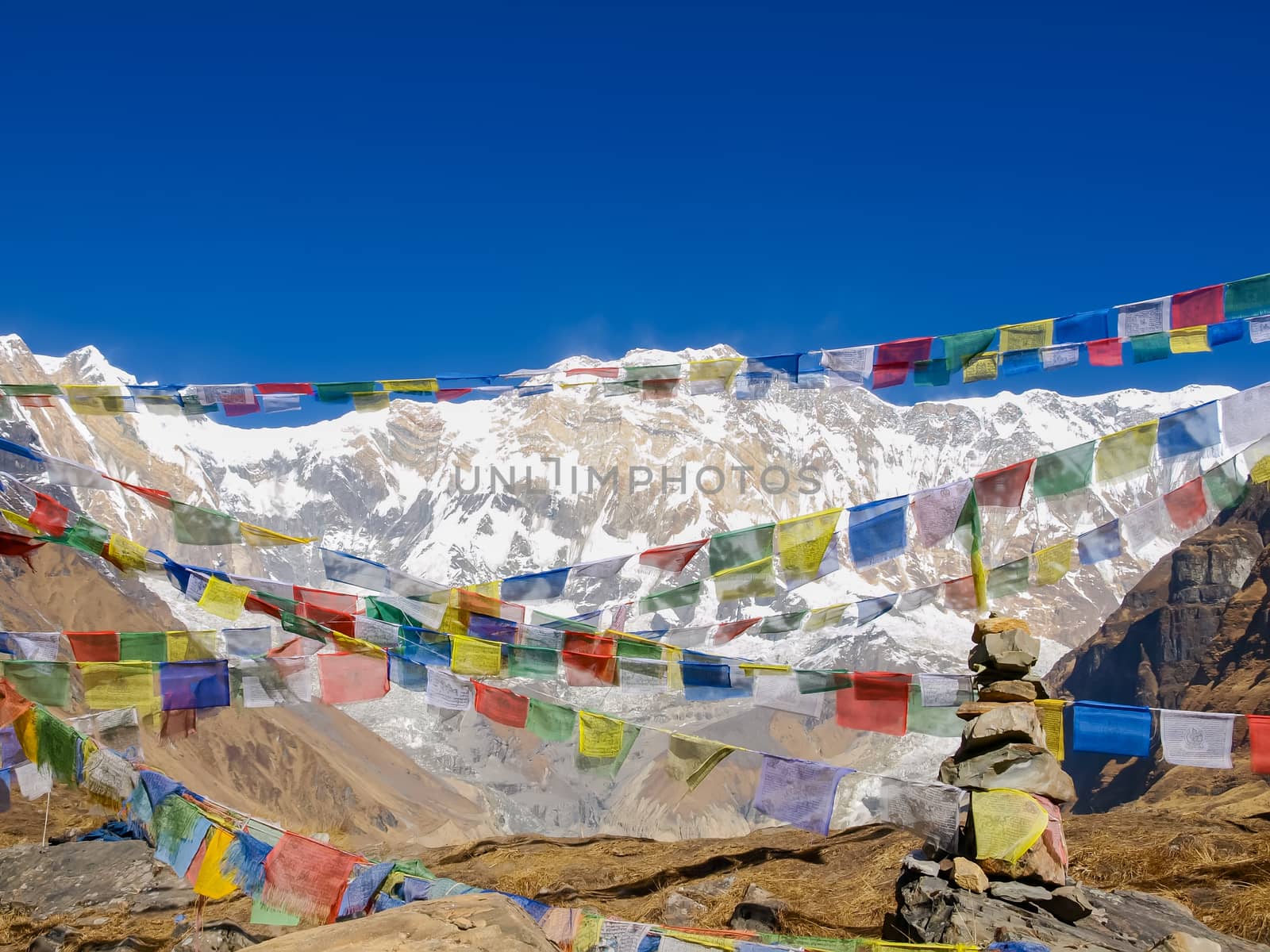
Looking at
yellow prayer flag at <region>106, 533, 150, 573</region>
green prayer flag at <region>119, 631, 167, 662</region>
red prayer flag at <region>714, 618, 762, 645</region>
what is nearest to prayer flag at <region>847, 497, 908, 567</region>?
red prayer flag at <region>714, 618, 762, 645</region>

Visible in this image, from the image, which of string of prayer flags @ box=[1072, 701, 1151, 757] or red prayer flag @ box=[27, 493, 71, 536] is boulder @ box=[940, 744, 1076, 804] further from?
red prayer flag @ box=[27, 493, 71, 536]

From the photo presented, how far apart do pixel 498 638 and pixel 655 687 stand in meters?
1.79

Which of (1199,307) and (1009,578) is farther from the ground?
(1199,307)

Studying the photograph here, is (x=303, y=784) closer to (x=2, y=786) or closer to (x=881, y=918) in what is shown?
(x=2, y=786)

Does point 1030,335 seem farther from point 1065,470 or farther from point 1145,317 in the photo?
point 1065,470

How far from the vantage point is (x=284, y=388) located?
1113cm

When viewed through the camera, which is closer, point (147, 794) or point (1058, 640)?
point (147, 794)

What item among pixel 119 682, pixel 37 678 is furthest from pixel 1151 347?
pixel 37 678

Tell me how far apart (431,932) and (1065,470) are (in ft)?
21.4

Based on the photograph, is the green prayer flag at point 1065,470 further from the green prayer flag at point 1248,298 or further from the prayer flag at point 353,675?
the prayer flag at point 353,675

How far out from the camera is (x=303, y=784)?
5909 cm

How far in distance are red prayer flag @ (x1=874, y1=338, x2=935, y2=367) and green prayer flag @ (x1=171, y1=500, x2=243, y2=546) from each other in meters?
6.61

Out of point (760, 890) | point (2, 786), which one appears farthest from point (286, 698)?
point (760, 890)

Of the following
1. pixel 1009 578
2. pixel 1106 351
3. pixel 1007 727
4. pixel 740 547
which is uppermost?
pixel 1106 351
